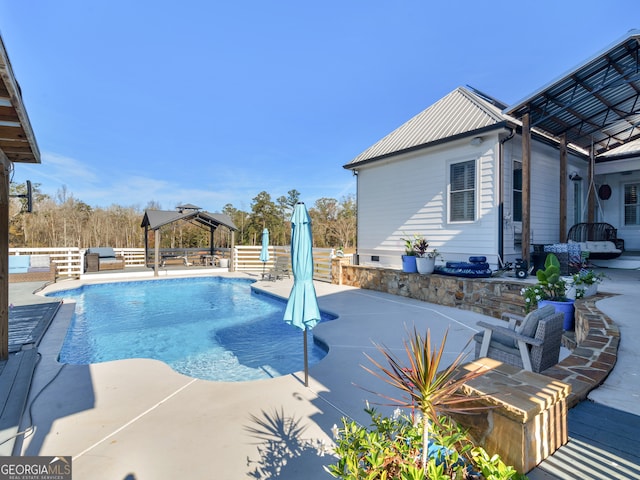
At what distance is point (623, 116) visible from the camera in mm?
9273

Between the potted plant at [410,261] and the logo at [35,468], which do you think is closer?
the logo at [35,468]

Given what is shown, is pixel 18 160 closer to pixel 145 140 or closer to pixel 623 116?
pixel 623 116

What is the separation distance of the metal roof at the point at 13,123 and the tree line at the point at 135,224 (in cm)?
1400

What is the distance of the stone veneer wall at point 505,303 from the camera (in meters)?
2.87

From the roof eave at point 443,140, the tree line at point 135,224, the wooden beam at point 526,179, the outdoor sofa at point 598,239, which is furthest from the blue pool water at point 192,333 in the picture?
the outdoor sofa at point 598,239

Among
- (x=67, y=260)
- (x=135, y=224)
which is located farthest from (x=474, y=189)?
(x=135, y=224)

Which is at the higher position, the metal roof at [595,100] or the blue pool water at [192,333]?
the metal roof at [595,100]

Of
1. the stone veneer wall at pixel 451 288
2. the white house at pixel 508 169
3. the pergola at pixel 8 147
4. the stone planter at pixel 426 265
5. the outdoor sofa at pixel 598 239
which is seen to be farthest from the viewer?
the outdoor sofa at pixel 598 239

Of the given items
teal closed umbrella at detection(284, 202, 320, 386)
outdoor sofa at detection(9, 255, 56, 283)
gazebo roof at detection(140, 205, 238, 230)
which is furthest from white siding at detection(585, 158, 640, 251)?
outdoor sofa at detection(9, 255, 56, 283)

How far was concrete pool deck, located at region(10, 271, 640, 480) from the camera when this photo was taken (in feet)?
7.87

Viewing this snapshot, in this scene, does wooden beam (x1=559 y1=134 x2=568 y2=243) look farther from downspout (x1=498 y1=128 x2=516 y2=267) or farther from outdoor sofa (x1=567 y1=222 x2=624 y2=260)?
downspout (x1=498 y1=128 x2=516 y2=267)

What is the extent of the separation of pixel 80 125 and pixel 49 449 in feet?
77.4

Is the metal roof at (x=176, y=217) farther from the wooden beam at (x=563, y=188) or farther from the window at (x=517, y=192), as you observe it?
the wooden beam at (x=563, y=188)

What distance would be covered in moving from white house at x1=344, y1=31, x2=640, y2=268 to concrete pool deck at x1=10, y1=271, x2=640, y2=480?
4141 mm
